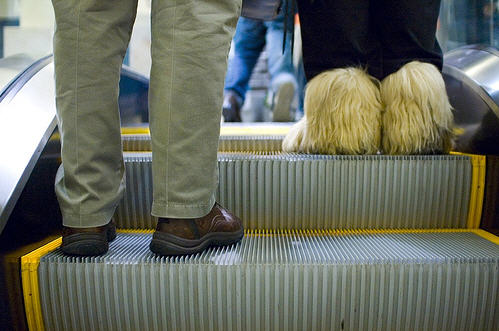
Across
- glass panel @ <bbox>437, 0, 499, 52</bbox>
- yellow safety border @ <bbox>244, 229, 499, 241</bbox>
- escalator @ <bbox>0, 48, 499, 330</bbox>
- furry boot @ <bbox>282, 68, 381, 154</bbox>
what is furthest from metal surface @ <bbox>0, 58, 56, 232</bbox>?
glass panel @ <bbox>437, 0, 499, 52</bbox>

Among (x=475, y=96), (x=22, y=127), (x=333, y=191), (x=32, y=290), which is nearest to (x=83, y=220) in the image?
(x=32, y=290)

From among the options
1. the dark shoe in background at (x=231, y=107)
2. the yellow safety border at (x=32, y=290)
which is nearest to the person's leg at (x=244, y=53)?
the dark shoe in background at (x=231, y=107)

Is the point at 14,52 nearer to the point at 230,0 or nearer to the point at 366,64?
the point at 230,0

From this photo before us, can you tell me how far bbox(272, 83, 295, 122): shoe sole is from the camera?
2678 mm

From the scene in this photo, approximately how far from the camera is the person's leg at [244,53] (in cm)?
262

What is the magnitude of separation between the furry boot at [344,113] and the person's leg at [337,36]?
0.04 meters

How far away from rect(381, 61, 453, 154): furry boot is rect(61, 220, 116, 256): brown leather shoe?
0.82 meters

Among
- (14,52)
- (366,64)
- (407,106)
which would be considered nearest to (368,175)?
(407,106)

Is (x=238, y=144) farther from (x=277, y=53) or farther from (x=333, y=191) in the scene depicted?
(x=277, y=53)

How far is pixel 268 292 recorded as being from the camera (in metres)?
0.77

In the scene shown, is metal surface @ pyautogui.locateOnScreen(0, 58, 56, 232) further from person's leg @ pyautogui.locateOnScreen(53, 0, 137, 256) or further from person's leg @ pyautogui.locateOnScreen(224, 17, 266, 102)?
person's leg @ pyautogui.locateOnScreen(224, 17, 266, 102)

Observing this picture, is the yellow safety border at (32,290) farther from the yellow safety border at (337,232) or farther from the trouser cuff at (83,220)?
the yellow safety border at (337,232)

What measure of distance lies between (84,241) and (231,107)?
1.84m

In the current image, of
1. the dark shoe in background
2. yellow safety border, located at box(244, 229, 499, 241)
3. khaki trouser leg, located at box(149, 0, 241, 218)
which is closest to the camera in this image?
khaki trouser leg, located at box(149, 0, 241, 218)
